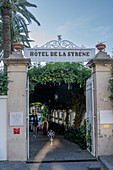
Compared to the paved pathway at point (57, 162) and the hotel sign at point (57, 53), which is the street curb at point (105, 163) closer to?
the paved pathway at point (57, 162)

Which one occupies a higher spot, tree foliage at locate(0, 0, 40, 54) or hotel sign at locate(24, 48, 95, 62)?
tree foliage at locate(0, 0, 40, 54)

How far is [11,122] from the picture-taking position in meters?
7.34

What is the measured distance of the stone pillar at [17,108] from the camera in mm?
7227

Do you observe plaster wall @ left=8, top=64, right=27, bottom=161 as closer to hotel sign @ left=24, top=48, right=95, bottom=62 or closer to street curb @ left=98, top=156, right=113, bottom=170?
hotel sign @ left=24, top=48, right=95, bottom=62

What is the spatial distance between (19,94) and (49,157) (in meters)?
2.48

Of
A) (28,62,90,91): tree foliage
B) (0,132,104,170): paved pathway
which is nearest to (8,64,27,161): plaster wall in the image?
(0,132,104,170): paved pathway

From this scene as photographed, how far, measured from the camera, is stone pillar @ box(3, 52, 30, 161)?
23.7 ft

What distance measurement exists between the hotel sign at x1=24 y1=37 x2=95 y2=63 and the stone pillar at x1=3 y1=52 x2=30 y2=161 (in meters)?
1.62

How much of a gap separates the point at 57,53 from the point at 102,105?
3116 mm

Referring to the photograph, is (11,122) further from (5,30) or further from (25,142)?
(5,30)

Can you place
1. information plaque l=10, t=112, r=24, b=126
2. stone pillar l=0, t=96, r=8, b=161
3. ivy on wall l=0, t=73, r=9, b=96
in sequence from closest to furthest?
stone pillar l=0, t=96, r=8, b=161
information plaque l=10, t=112, r=24, b=126
ivy on wall l=0, t=73, r=9, b=96

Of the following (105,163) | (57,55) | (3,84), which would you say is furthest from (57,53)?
(105,163)

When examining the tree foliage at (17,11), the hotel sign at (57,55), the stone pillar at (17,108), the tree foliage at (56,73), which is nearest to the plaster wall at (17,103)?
the stone pillar at (17,108)

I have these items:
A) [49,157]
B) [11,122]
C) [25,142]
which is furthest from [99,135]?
[11,122]
